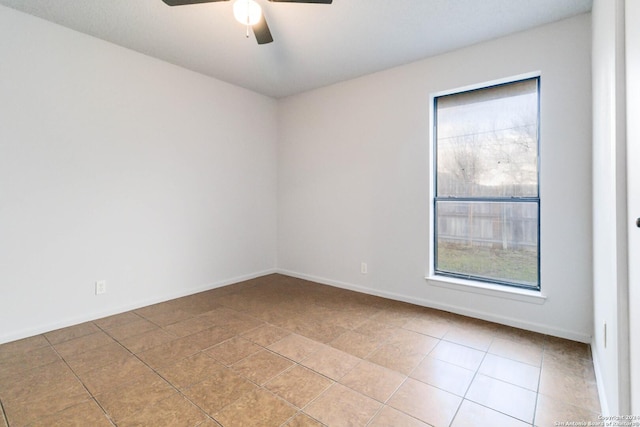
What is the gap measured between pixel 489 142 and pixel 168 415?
3447 mm

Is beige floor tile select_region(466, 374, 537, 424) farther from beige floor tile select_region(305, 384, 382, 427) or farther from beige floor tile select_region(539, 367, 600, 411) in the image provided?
beige floor tile select_region(305, 384, 382, 427)

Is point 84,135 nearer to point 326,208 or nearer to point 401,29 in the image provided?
point 326,208

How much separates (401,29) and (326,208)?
2.28 meters

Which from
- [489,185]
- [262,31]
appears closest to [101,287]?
[262,31]

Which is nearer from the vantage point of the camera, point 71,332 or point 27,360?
point 27,360

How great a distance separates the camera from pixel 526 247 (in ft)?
9.30

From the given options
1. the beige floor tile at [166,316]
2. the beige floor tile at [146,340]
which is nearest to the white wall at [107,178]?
the beige floor tile at [166,316]

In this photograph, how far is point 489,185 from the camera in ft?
9.95

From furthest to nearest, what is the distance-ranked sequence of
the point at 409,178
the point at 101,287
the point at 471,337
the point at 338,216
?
the point at 338,216 → the point at 409,178 → the point at 101,287 → the point at 471,337

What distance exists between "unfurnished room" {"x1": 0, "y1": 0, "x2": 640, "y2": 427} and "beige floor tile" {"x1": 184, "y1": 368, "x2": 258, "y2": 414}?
0.02 metres

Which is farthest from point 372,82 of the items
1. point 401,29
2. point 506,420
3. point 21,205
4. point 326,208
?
point 21,205

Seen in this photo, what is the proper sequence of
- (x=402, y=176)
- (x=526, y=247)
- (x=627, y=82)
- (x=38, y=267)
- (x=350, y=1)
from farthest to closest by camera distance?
(x=402, y=176) → (x=526, y=247) → (x=38, y=267) → (x=350, y=1) → (x=627, y=82)

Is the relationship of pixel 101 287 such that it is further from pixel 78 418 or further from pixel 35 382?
pixel 78 418

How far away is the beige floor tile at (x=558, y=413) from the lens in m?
1.58
